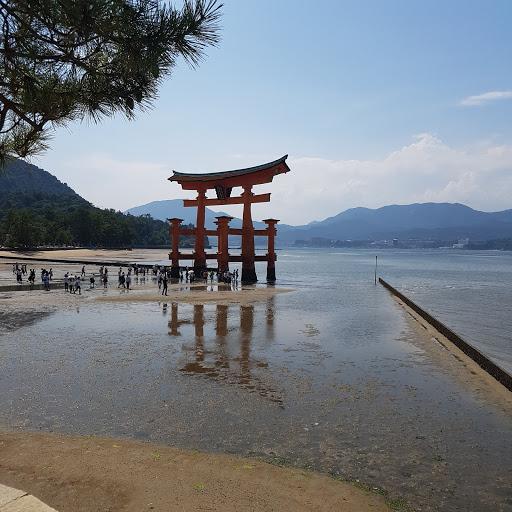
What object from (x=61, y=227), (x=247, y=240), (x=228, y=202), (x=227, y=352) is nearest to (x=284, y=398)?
(x=227, y=352)

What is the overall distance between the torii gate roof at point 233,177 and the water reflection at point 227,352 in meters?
17.9

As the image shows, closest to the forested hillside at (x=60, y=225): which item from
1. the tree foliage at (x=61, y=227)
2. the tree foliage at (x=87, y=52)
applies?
the tree foliage at (x=61, y=227)

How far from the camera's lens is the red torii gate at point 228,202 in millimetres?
38688

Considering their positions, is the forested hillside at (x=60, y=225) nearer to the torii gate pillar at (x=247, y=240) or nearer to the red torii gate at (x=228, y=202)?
the red torii gate at (x=228, y=202)

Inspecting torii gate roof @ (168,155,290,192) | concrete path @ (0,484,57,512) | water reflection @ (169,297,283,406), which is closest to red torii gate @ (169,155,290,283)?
torii gate roof @ (168,155,290,192)

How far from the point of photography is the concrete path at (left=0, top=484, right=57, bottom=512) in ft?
15.0

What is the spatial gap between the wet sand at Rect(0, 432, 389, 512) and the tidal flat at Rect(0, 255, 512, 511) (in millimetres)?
530

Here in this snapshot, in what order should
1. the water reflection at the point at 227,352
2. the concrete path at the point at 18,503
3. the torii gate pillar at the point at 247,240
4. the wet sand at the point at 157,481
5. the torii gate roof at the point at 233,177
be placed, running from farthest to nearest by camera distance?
1. the torii gate pillar at the point at 247,240
2. the torii gate roof at the point at 233,177
3. the water reflection at the point at 227,352
4. the wet sand at the point at 157,481
5. the concrete path at the point at 18,503

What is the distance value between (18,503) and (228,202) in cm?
3856

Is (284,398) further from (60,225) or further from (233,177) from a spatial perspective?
(60,225)

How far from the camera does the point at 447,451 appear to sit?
718 cm

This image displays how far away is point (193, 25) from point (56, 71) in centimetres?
191

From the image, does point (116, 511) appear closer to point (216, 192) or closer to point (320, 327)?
point (320, 327)

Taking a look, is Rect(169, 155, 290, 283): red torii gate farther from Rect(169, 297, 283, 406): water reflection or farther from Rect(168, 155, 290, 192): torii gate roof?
Rect(169, 297, 283, 406): water reflection
